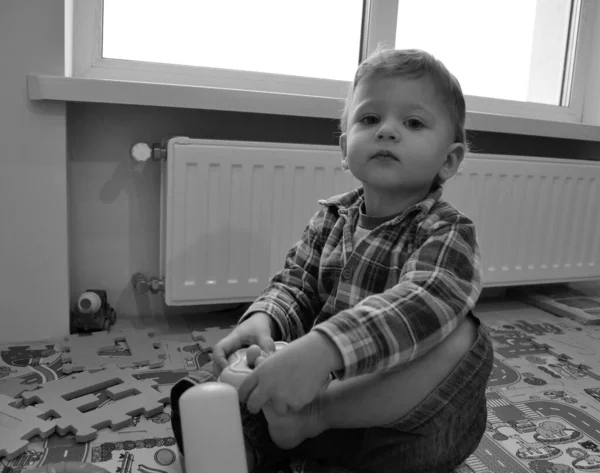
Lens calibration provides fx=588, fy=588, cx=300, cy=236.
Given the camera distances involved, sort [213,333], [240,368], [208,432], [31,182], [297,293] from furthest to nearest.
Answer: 1. [213,333]
2. [31,182]
3. [297,293]
4. [240,368]
5. [208,432]

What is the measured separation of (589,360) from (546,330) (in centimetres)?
21

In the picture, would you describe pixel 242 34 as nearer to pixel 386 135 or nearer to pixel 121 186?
pixel 121 186

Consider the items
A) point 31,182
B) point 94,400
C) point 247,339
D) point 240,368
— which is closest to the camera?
point 240,368

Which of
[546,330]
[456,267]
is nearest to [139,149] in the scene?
[456,267]

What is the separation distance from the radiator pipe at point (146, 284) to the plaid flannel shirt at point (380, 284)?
0.57 m

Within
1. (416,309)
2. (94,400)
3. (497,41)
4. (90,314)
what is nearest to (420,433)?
(416,309)

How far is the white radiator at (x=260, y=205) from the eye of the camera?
1371 mm

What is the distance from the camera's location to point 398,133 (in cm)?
79

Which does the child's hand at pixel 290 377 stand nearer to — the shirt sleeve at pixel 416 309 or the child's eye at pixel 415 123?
the shirt sleeve at pixel 416 309

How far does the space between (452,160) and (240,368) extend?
435 millimetres

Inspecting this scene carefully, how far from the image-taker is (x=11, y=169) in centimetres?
125

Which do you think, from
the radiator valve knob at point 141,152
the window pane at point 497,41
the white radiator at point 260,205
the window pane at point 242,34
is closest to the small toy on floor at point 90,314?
the white radiator at point 260,205

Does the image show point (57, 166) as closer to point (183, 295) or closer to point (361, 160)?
point (183, 295)

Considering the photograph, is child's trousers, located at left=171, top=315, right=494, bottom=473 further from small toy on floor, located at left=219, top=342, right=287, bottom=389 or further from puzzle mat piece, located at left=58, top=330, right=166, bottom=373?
puzzle mat piece, located at left=58, top=330, right=166, bottom=373
